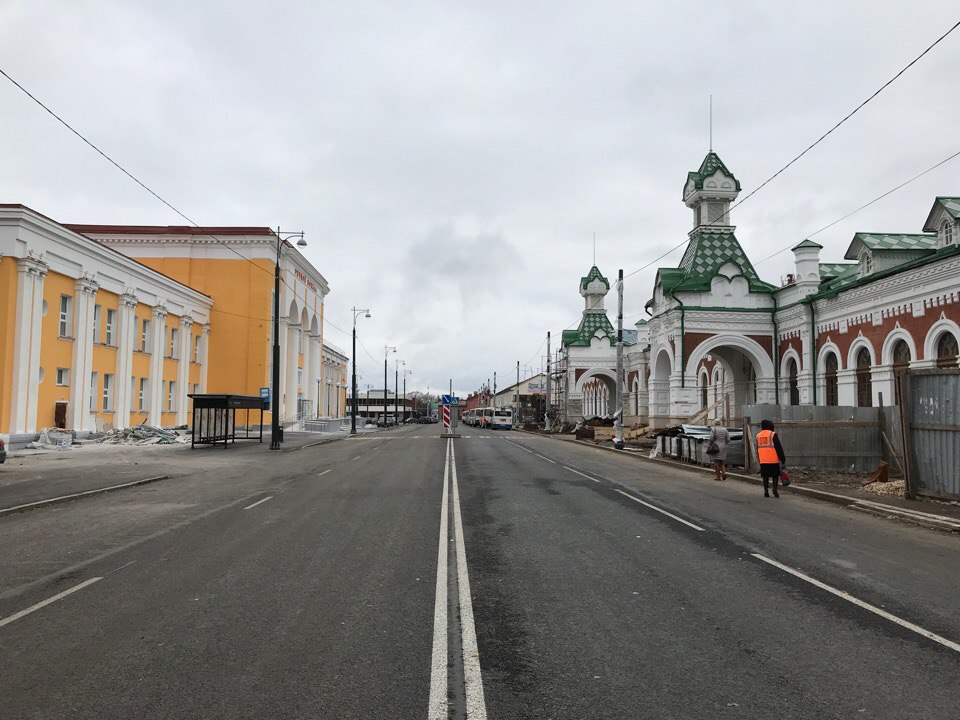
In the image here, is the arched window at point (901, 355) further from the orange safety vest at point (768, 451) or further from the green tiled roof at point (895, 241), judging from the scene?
the orange safety vest at point (768, 451)

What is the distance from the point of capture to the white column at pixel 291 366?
180 ft

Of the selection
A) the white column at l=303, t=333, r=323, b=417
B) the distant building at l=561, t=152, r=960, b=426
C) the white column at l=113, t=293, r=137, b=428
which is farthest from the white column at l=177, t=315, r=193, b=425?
the distant building at l=561, t=152, r=960, b=426

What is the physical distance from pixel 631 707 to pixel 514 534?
531cm

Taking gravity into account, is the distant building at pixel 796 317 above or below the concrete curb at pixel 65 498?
above

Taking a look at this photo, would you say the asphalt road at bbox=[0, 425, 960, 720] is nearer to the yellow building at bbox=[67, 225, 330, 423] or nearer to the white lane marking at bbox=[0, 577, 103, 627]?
the white lane marking at bbox=[0, 577, 103, 627]

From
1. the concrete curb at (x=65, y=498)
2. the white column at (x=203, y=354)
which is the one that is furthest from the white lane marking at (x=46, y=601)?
the white column at (x=203, y=354)

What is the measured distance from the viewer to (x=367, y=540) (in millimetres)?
8680

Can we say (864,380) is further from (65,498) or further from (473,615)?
(65,498)

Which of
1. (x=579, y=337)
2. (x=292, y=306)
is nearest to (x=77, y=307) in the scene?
(x=292, y=306)

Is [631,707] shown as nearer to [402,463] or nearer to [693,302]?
[402,463]

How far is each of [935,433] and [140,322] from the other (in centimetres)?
3767

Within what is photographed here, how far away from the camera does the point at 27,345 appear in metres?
27.2

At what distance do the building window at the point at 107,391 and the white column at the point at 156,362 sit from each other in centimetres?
393

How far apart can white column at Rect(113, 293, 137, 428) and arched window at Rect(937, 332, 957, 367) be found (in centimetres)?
3564
